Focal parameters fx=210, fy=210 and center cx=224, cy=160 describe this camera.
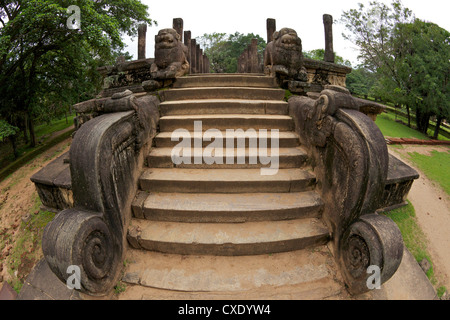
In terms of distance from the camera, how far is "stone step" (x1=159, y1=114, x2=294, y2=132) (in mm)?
3100

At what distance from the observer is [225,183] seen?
2.40 metres

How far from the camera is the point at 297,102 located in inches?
121

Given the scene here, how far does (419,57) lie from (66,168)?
1587cm

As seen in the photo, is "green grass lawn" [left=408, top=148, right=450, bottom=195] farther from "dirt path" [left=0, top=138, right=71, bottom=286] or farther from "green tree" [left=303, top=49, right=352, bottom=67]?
"green tree" [left=303, top=49, right=352, bottom=67]

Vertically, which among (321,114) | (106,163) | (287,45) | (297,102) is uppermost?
(287,45)

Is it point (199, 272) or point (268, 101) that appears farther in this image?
point (268, 101)

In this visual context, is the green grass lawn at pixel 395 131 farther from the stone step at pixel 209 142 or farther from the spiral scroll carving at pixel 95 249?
the spiral scroll carving at pixel 95 249

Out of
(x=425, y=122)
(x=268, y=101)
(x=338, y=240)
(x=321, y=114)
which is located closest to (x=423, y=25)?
(x=425, y=122)

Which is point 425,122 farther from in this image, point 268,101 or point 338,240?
point 338,240

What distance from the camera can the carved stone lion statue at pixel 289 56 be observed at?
3709 millimetres

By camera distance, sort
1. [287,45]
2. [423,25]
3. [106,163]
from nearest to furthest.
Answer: [106,163]
[287,45]
[423,25]

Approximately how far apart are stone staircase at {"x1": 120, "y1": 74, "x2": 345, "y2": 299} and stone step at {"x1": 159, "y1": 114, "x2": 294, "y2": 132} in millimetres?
271

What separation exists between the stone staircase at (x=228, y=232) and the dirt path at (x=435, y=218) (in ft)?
4.58

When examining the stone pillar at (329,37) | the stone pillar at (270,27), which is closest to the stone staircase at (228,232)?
the stone pillar at (329,37)
